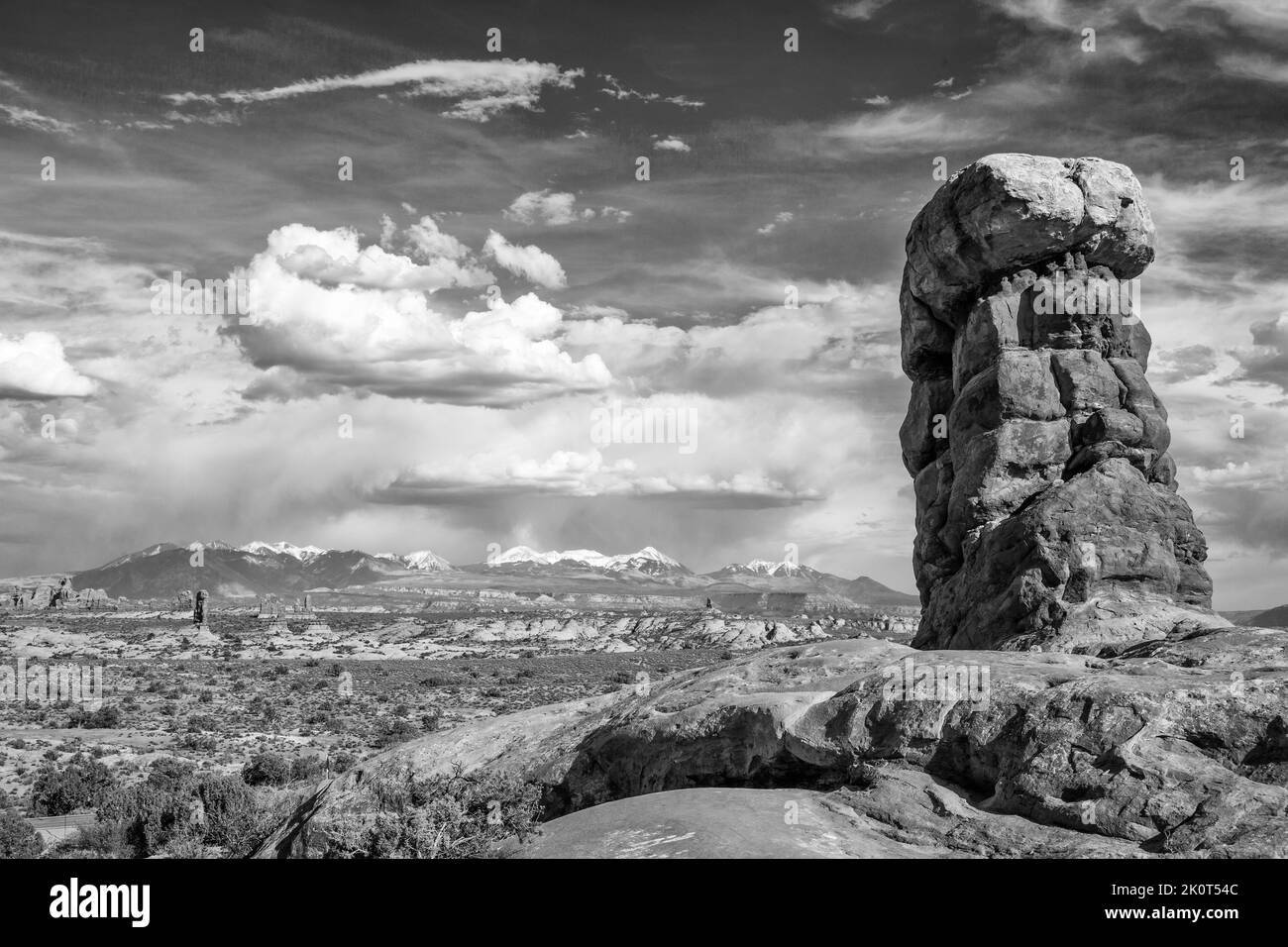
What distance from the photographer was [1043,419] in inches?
974

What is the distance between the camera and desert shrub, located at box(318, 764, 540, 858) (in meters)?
14.0

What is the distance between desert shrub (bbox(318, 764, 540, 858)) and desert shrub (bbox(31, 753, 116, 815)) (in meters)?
17.1

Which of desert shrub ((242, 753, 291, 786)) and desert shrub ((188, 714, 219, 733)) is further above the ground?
desert shrub ((242, 753, 291, 786))

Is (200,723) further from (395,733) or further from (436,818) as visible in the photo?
(436,818)

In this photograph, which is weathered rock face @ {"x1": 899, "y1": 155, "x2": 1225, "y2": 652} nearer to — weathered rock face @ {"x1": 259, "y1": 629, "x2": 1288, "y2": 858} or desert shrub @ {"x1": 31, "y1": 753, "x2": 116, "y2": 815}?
weathered rock face @ {"x1": 259, "y1": 629, "x2": 1288, "y2": 858}

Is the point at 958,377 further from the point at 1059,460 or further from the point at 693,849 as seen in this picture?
the point at 693,849

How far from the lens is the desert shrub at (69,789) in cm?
2936

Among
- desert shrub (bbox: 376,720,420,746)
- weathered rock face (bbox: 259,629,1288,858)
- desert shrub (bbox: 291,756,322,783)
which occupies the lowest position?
desert shrub (bbox: 376,720,420,746)

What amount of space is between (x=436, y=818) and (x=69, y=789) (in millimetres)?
20780

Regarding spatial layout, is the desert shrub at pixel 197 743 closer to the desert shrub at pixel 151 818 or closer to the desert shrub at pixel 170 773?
the desert shrub at pixel 170 773

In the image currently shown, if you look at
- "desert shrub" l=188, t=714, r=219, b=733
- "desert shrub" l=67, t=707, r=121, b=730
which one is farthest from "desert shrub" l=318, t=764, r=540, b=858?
"desert shrub" l=67, t=707, r=121, b=730

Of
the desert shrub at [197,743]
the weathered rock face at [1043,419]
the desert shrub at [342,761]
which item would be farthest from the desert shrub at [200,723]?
the weathered rock face at [1043,419]

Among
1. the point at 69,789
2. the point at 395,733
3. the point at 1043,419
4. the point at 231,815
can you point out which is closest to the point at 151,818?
the point at 231,815

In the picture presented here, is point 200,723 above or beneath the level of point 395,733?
above
